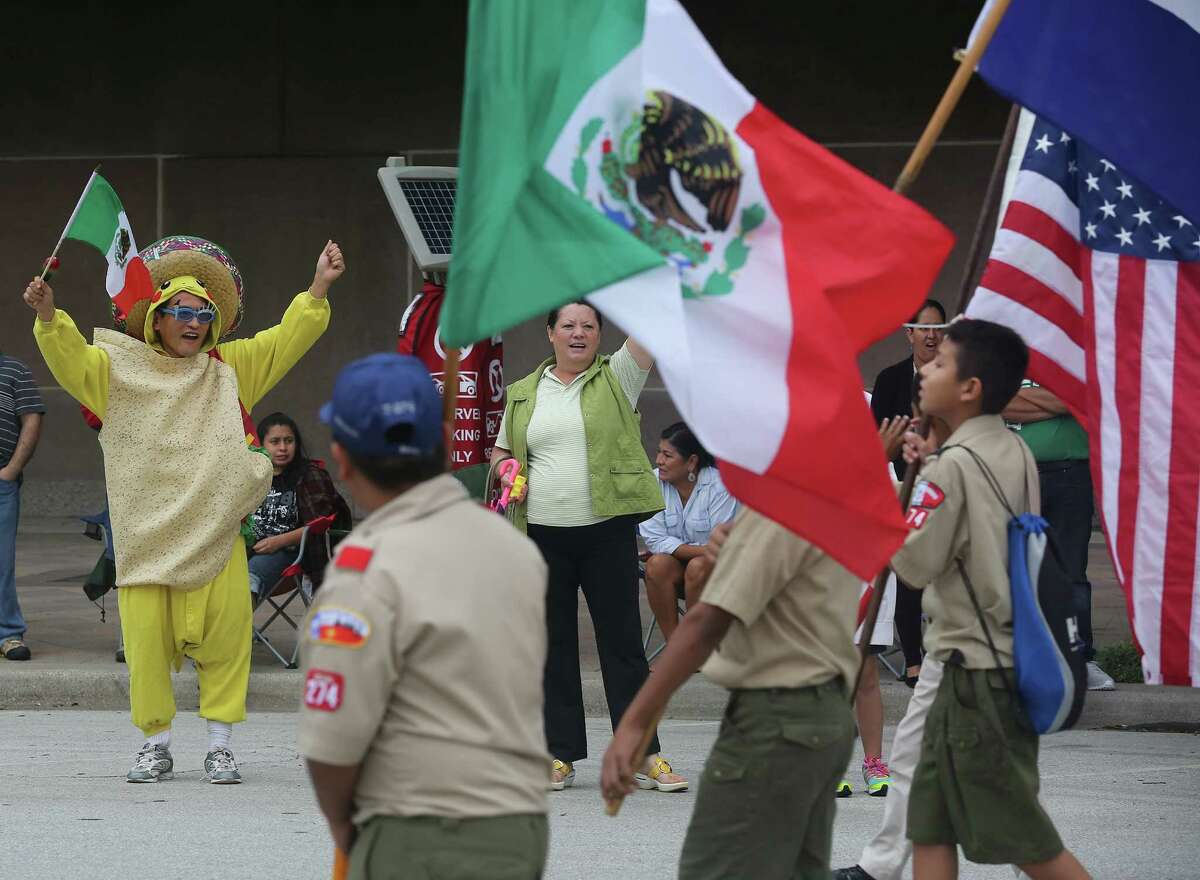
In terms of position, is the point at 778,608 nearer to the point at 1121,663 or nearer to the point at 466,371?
the point at 466,371

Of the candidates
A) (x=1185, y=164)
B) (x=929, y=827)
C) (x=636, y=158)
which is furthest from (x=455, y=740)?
(x=1185, y=164)

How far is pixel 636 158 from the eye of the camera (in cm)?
436

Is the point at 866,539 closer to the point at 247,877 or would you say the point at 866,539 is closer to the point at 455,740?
the point at 455,740

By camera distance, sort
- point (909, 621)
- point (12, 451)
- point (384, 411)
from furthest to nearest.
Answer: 1. point (12, 451)
2. point (909, 621)
3. point (384, 411)

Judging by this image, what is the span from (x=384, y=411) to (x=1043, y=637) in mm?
2026

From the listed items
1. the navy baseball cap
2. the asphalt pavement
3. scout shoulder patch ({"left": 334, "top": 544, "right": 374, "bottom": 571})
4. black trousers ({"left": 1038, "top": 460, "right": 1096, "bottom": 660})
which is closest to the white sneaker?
black trousers ({"left": 1038, "top": 460, "right": 1096, "bottom": 660})

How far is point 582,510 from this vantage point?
7.57 meters

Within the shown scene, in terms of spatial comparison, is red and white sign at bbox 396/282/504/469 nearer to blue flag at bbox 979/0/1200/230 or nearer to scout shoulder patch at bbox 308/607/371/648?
blue flag at bbox 979/0/1200/230

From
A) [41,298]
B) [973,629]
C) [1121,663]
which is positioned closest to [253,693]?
[41,298]

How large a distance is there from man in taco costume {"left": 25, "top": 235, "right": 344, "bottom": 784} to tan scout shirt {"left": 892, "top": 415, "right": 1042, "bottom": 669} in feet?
10.5

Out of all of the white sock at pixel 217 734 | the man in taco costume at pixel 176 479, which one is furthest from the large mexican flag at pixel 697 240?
the white sock at pixel 217 734

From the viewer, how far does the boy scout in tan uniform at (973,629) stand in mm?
4676

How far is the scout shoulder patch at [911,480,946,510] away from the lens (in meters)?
4.75

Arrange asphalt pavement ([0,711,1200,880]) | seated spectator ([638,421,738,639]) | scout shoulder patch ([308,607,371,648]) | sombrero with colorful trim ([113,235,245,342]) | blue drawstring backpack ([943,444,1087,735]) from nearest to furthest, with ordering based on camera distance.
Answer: scout shoulder patch ([308,607,371,648])
blue drawstring backpack ([943,444,1087,735])
asphalt pavement ([0,711,1200,880])
sombrero with colorful trim ([113,235,245,342])
seated spectator ([638,421,738,639])
